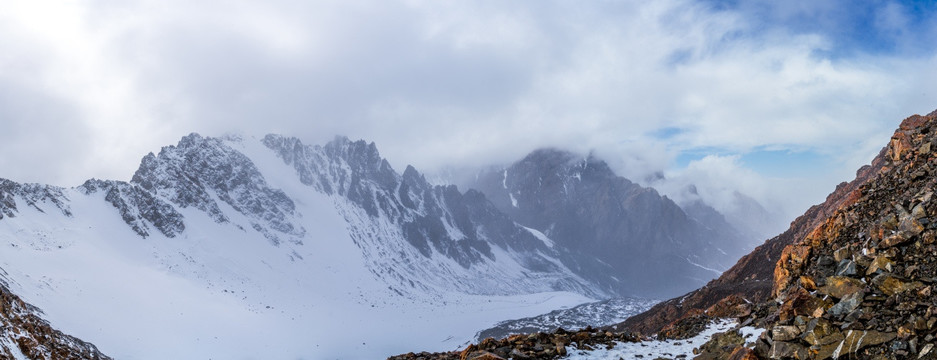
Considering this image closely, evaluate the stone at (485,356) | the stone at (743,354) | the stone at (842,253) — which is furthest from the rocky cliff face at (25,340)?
the stone at (842,253)

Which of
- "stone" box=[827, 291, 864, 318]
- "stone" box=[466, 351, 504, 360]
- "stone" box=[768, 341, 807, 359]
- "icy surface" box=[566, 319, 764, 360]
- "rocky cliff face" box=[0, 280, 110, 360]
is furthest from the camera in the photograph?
"rocky cliff face" box=[0, 280, 110, 360]

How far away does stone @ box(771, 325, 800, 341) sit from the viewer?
53.4 feet

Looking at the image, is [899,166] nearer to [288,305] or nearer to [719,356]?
[719,356]

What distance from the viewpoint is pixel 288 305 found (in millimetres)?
164125

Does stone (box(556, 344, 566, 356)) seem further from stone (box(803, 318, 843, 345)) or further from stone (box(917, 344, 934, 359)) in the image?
stone (box(917, 344, 934, 359))

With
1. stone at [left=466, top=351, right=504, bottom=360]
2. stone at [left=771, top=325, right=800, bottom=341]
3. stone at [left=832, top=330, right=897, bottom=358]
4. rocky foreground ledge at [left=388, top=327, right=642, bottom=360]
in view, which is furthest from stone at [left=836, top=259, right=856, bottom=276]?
stone at [left=466, top=351, right=504, bottom=360]

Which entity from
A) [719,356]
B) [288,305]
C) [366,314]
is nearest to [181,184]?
[288,305]

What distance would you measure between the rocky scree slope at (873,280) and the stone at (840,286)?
0.09ft

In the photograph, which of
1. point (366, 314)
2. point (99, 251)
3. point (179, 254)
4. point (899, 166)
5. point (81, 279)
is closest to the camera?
point (899, 166)

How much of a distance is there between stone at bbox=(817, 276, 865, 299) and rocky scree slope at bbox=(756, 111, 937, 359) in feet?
0.09

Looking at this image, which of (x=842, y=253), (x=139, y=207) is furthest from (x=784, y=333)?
(x=139, y=207)

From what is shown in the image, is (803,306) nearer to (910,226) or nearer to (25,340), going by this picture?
(910,226)

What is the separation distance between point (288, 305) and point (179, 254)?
34.6m

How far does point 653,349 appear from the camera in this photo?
2317 cm
